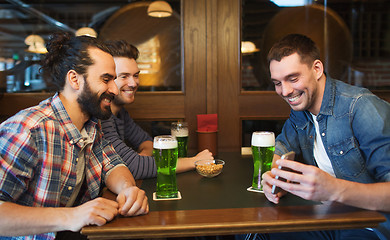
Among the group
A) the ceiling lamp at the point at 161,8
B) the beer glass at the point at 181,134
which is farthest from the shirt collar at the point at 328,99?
the ceiling lamp at the point at 161,8

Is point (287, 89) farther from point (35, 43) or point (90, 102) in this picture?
point (35, 43)

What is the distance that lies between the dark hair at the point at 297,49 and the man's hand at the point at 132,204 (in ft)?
2.89

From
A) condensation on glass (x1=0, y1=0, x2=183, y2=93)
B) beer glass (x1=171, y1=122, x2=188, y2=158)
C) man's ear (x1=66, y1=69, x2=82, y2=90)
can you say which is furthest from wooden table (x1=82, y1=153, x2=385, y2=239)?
condensation on glass (x1=0, y1=0, x2=183, y2=93)

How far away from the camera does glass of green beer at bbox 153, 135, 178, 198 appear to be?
4.13 ft

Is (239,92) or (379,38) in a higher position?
(379,38)

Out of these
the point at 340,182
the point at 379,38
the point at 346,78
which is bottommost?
the point at 340,182

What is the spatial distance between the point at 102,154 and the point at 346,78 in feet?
6.66

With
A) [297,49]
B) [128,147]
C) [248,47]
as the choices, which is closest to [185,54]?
[248,47]

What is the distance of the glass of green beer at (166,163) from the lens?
1259mm

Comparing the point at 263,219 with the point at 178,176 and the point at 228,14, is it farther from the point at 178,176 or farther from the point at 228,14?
the point at 228,14

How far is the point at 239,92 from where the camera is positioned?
8.27 ft

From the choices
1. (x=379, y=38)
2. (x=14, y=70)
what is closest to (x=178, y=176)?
(x=14, y=70)

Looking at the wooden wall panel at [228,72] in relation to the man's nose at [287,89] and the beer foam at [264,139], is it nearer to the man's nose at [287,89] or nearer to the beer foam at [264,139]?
the man's nose at [287,89]

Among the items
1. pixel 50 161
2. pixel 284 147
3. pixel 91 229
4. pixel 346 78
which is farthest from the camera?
pixel 346 78
